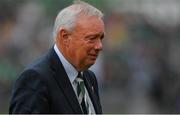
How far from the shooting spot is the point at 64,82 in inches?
214

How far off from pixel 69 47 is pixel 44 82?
294 mm

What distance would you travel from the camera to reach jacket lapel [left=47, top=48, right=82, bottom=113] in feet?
17.6

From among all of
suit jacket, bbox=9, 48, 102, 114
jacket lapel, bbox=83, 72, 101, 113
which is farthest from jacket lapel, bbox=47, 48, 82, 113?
jacket lapel, bbox=83, 72, 101, 113

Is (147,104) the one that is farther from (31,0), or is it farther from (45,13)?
(31,0)

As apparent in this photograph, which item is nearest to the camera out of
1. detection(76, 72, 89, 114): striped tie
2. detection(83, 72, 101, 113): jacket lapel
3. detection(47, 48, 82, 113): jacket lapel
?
detection(47, 48, 82, 113): jacket lapel

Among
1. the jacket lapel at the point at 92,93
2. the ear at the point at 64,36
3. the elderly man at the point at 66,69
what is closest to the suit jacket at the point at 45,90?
the elderly man at the point at 66,69

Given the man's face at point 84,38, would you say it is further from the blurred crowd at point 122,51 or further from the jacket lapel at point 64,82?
the blurred crowd at point 122,51

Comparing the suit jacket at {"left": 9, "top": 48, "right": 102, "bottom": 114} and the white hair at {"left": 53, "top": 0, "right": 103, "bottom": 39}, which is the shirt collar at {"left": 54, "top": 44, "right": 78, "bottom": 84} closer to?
the suit jacket at {"left": 9, "top": 48, "right": 102, "bottom": 114}

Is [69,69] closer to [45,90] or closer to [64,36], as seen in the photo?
[64,36]

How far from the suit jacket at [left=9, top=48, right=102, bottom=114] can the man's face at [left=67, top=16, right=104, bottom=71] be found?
134 mm

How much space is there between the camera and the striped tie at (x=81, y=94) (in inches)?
216

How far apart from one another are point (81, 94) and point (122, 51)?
12774mm

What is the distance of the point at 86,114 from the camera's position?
545 cm

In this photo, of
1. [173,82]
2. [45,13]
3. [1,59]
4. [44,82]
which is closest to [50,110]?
[44,82]
